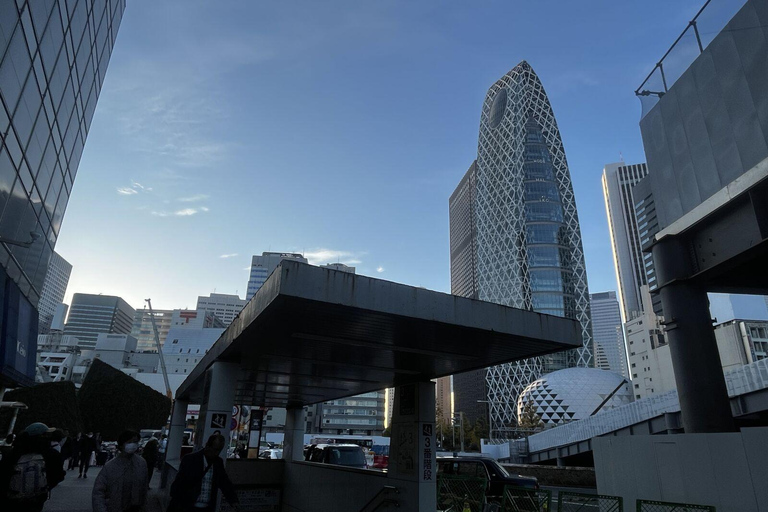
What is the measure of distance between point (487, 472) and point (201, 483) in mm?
10972

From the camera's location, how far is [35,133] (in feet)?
41.4

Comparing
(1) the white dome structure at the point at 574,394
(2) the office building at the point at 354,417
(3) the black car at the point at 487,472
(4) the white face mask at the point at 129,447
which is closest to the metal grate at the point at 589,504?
(3) the black car at the point at 487,472

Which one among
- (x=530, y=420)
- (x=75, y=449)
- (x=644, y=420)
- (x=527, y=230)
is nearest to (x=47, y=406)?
(x=75, y=449)

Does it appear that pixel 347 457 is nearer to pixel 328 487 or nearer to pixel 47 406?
pixel 328 487

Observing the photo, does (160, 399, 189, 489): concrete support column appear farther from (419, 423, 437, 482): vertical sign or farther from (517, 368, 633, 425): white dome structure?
(517, 368, 633, 425): white dome structure

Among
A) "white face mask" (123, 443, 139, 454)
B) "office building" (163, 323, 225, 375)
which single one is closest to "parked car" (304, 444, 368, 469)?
"white face mask" (123, 443, 139, 454)

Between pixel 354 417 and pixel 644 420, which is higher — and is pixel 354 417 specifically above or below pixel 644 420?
above

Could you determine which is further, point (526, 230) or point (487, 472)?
point (526, 230)

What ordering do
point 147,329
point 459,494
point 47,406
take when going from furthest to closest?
point 147,329
point 47,406
point 459,494

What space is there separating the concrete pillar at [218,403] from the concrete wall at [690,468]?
32.2ft

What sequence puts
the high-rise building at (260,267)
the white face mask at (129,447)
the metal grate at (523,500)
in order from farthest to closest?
the high-rise building at (260,267), the metal grate at (523,500), the white face mask at (129,447)

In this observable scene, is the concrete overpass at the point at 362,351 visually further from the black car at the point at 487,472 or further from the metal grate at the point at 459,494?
the black car at the point at 487,472

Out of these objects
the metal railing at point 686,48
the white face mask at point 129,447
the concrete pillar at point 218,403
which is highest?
the metal railing at point 686,48

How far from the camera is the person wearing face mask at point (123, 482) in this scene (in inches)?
178
